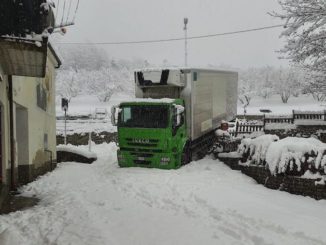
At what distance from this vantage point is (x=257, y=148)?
43.4 feet

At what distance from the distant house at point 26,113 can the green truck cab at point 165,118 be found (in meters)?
2.59

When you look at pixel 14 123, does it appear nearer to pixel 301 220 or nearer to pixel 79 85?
pixel 301 220

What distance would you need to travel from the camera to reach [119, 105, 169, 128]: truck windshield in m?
15.4

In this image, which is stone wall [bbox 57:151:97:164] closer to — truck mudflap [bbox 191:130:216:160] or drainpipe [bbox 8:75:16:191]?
truck mudflap [bbox 191:130:216:160]

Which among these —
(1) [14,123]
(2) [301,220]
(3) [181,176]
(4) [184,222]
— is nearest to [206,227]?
(4) [184,222]

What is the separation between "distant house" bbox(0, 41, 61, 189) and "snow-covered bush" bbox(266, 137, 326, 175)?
6214 millimetres

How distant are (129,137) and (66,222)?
7.14 metres

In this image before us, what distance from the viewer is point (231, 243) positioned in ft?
23.6

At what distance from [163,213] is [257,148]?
495cm

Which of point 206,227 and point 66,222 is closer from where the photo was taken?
point 206,227

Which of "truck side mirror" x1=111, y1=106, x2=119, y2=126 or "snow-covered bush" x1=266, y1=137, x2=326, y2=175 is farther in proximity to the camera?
"truck side mirror" x1=111, y1=106, x2=119, y2=126

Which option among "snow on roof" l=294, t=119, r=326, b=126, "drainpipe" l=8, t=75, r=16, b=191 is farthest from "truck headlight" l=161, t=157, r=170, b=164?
"snow on roof" l=294, t=119, r=326, b=126

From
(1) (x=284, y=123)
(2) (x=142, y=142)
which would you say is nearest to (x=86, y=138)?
(1) (x=284, y=123)

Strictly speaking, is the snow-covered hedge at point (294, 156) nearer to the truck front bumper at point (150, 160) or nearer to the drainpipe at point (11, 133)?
the truck front bumper at point (150, 160)
